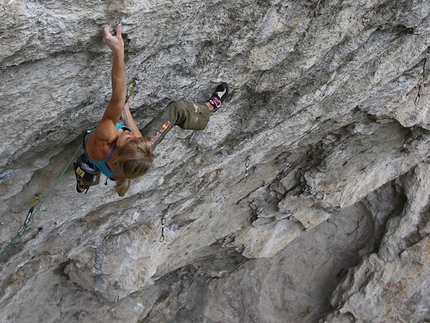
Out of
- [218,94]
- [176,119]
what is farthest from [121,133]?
[218,94]

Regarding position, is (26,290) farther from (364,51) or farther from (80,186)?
(364,51)

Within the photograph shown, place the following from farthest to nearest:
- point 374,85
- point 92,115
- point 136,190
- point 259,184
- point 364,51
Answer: point 259,184 → point 136,190 → point 374,85 → point 364,51 → point 92,115

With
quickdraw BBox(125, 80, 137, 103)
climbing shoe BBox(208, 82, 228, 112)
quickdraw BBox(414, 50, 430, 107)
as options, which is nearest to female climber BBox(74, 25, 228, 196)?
climbing shoe BBox(208, 82, 228, 112)

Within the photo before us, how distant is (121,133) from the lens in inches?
99.3

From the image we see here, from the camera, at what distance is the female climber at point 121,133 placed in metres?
2.28

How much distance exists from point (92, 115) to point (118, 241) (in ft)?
8.83

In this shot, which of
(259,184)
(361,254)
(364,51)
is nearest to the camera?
(364,51)

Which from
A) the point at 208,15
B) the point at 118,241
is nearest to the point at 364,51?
the point at 208,15

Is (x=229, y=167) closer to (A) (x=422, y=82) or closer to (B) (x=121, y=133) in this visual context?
(A) (x=422, y=82)

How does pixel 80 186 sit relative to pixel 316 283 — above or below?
above

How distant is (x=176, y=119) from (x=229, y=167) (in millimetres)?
1816

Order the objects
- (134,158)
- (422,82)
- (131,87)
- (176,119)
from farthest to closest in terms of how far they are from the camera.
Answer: (422,82) < (176,119) < (131,87) < (134,158)

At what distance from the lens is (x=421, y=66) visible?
156 inches

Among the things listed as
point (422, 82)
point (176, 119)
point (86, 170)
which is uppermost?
point (422, 82)
